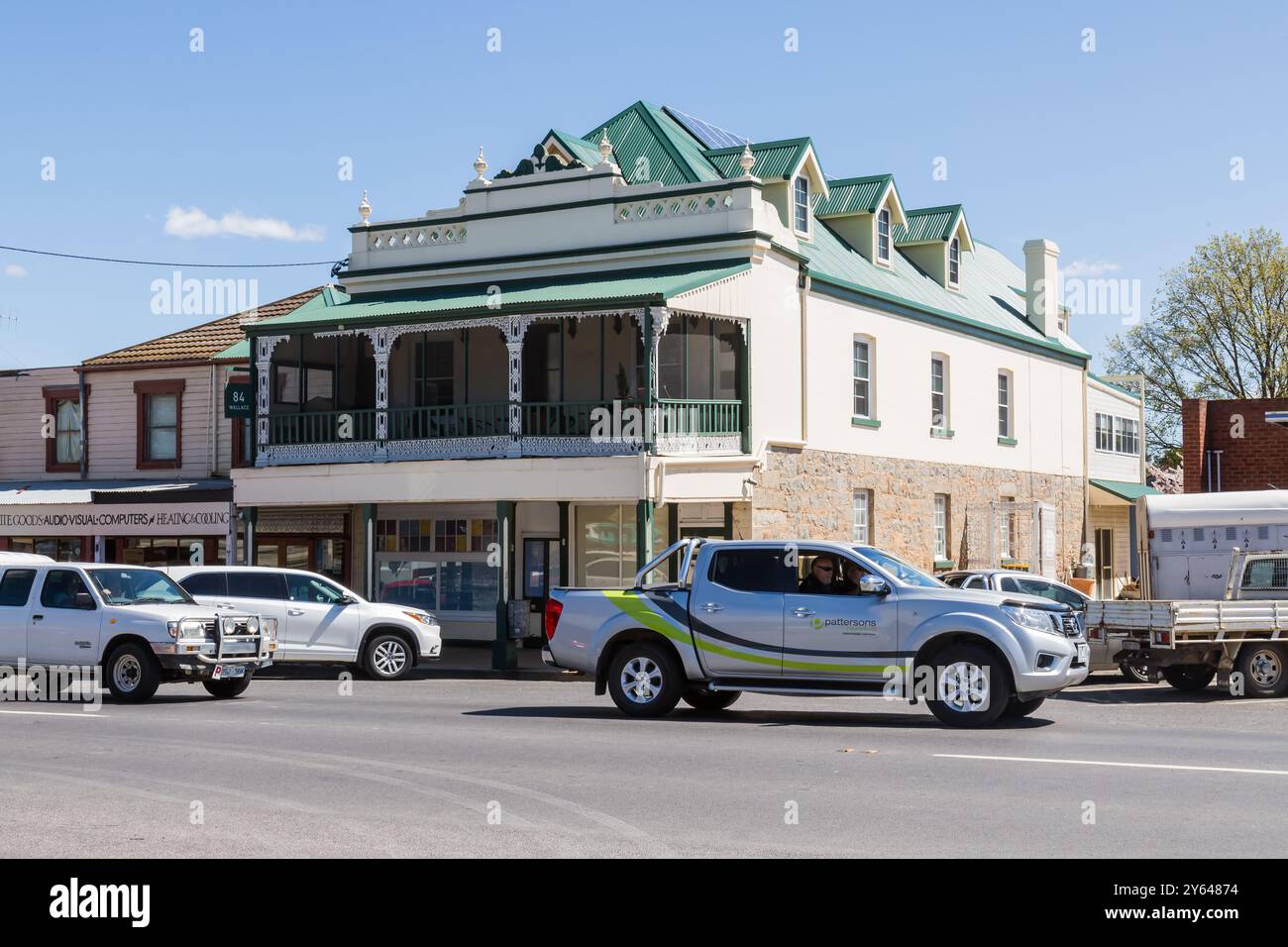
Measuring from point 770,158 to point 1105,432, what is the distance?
51.6 feet

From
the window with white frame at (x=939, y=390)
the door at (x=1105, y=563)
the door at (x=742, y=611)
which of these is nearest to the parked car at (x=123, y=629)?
the door at (x=742, y=611)

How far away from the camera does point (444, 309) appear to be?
26.2 meters

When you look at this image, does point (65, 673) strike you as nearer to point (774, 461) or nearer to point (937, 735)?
point (937, 735)

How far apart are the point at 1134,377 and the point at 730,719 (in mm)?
30453

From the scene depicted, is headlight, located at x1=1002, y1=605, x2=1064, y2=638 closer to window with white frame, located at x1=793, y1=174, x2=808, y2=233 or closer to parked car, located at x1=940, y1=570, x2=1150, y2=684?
parked car, located at x1=940, y1=570, x2=1150, y2=684

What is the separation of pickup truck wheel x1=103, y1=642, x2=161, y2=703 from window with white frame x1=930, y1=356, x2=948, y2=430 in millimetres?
19175

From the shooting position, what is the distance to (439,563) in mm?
30094

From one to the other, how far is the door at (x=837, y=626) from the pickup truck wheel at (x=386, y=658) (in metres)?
9.00

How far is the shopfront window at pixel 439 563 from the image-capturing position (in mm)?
29656

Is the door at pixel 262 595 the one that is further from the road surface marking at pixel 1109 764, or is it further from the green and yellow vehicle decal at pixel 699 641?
the road surface marking at pixel 1109 764

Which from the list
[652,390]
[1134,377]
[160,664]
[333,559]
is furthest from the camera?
[1134,377]

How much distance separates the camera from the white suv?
22.0 meters
